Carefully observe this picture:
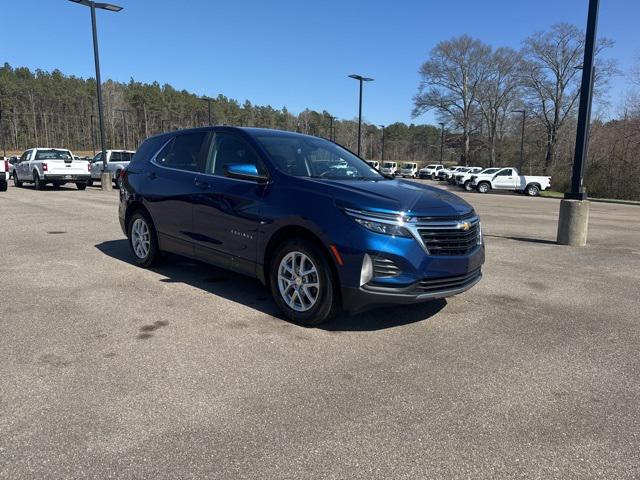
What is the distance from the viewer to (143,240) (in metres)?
6.64

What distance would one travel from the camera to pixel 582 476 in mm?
2492

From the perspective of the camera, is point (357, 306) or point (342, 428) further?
point (357, 306)

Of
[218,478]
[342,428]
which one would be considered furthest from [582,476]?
[218,478]

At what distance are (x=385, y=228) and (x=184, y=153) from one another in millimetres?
3083

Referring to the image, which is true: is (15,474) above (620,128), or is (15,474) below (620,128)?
below

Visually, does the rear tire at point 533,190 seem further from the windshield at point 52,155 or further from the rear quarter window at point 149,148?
the rear quarter window at point 149,148

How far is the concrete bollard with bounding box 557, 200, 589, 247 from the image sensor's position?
370 inches

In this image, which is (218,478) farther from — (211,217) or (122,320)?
(211,217)

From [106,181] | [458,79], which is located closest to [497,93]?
[458,79]

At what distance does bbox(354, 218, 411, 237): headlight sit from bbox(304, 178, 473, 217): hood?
0.40 ft

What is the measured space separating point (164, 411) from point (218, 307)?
2068 mm

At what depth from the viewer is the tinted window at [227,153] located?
5.14m

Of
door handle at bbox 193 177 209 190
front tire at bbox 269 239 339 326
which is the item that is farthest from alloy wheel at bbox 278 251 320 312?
door handle at bbox 193 177 209 190

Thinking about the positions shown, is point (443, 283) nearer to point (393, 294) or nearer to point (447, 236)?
point (447, 236)
